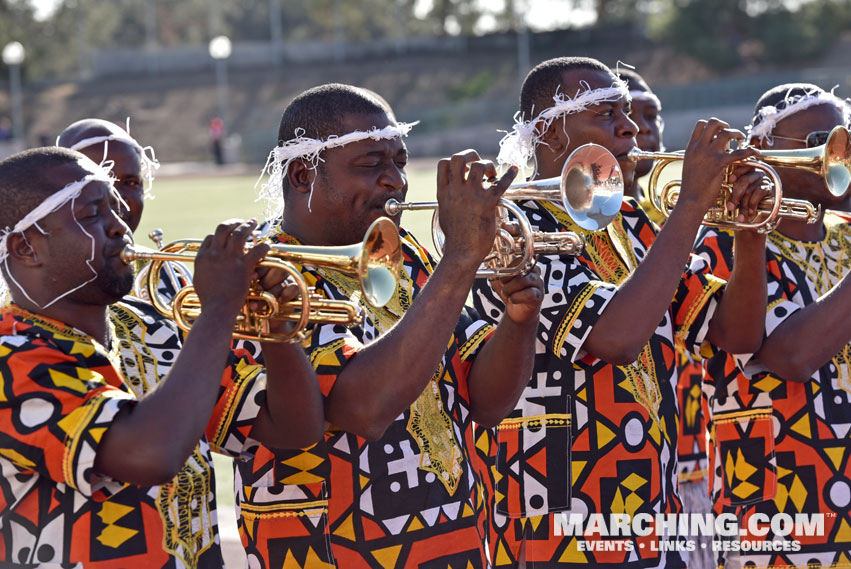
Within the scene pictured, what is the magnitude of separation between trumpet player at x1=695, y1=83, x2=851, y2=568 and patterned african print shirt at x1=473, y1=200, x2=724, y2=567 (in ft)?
1.69

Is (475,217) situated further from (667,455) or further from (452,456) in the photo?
(667,455)

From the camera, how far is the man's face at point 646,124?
18.8 feet

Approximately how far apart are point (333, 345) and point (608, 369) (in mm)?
1138

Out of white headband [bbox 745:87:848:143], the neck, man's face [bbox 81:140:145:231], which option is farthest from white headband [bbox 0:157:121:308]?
white headband [bbox 745:87:848:143]

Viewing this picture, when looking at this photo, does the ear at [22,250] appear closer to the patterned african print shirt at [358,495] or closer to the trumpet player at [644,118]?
the patterned african print shirt at [358,495]

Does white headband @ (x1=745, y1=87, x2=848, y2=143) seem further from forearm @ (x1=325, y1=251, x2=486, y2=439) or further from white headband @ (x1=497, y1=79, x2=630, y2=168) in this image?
forearm @ (x1=325, y1=251, x2=486, y2=439)

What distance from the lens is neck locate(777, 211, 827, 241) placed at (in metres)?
4.67

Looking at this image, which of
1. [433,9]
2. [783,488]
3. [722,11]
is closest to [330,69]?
[433,9]

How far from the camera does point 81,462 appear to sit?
2.83m

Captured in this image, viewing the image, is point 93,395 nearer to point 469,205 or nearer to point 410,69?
point 469,205

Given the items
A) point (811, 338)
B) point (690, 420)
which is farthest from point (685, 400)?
point (811, 338)

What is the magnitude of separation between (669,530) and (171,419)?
2.02 metres

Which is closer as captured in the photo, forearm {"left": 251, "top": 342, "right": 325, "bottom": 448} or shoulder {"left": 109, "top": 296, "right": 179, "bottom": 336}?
forearm {"left": 251, "top": 342, "right": 325, "bottom": 448}

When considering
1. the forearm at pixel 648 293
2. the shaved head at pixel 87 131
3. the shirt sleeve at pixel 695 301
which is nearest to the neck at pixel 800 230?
the shirt sleeve at pixel 695 301
